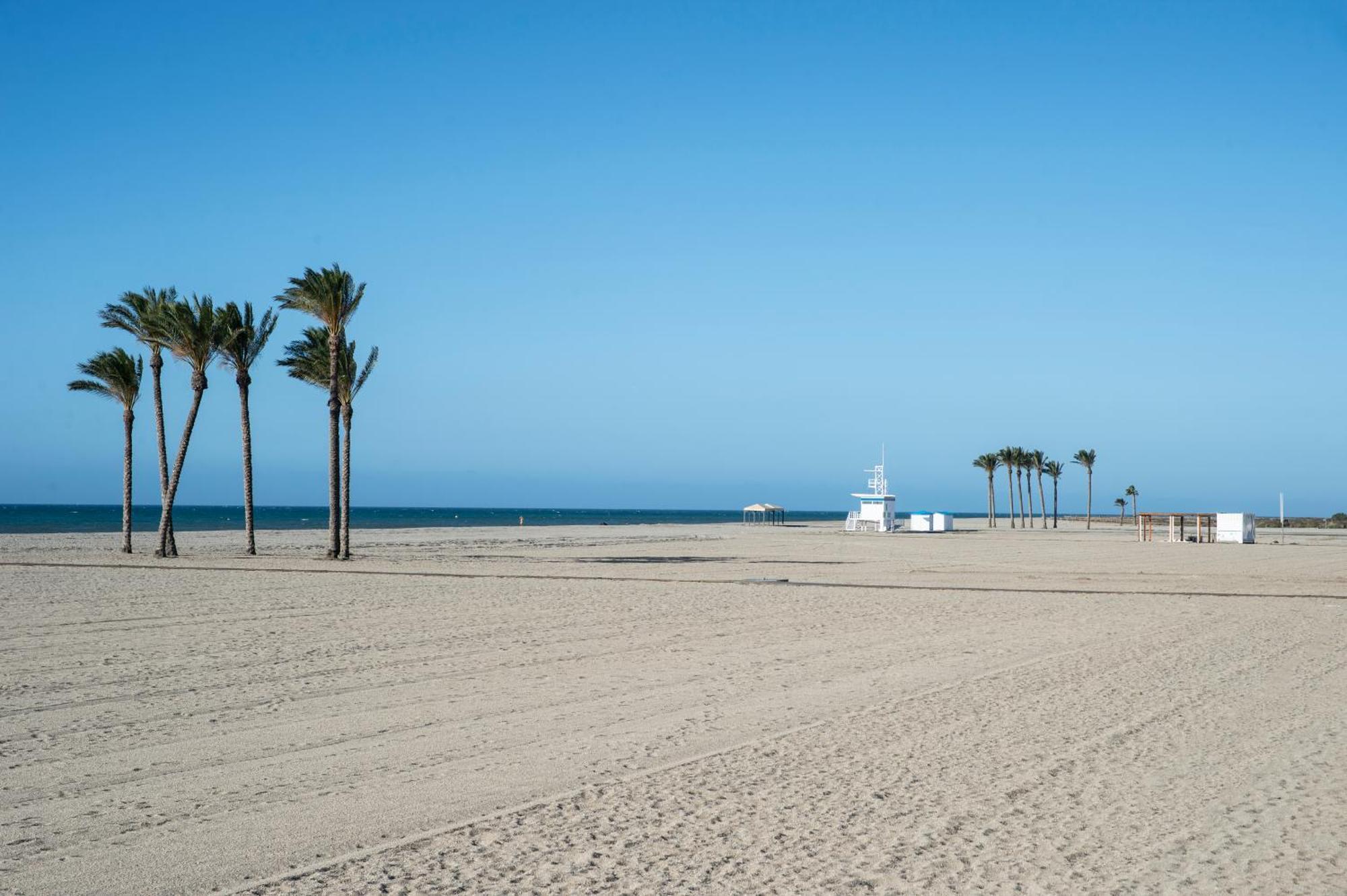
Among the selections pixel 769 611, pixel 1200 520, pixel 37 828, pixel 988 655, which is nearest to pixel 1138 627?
pixel 988 655

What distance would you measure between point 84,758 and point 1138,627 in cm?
1268

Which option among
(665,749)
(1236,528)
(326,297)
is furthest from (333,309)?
(1236,528)

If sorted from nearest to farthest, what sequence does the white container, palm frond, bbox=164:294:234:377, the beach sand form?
the beach sand < palm frond, bbox=164:294:234:377 < the white container

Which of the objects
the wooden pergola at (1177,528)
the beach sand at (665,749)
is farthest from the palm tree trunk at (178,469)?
the wooden pergola at (1177,528)

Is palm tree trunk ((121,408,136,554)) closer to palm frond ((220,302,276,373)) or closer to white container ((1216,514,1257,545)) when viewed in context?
palm frond ((220,302,276,373))

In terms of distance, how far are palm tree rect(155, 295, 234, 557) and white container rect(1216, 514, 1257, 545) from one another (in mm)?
47412

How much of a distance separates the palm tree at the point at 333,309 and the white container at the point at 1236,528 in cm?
4394

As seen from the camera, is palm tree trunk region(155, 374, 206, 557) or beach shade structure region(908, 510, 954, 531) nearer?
→ palm tree trunk region(155, 374, 206, 557)

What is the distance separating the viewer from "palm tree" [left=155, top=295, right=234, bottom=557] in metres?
30.8

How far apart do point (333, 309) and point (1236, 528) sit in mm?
45716

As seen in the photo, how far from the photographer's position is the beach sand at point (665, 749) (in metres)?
5.05

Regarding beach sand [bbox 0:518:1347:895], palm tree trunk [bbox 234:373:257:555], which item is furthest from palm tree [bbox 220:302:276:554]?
beach sand [bbox 0:518:1347:895]

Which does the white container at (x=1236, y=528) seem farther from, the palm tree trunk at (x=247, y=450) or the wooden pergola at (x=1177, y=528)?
the palm tree trunk at (x=247, y=450)

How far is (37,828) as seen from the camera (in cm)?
540
